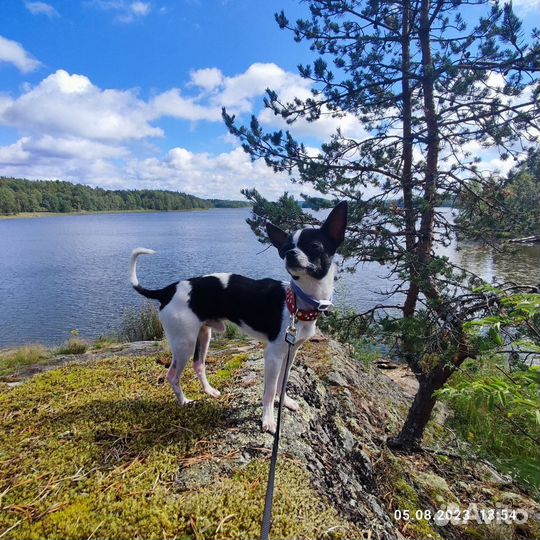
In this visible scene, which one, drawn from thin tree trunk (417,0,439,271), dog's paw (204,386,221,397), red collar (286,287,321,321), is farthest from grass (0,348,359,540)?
thin tree trunk (417,0,439,271)

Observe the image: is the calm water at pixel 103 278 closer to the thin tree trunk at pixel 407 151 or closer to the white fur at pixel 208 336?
the thin tree trunk at pixel 407 151

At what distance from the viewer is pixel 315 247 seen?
3.06m

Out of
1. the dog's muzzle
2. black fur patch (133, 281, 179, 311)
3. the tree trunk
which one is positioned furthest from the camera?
the tree trunk

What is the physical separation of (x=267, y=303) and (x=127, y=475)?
71.0 inches

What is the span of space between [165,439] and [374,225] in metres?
4.13

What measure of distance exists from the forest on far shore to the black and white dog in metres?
128

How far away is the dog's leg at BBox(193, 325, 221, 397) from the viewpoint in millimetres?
3683

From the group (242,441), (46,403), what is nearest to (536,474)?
(242,441)

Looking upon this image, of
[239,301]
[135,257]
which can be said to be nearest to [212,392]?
[239,301]

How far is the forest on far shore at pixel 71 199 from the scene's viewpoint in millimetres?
111875

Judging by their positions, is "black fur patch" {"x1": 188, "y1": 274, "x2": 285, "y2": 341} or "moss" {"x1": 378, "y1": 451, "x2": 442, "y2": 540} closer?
"moss" {"x1": 378, "y1": 451, "x2": 442, "y2": 540}

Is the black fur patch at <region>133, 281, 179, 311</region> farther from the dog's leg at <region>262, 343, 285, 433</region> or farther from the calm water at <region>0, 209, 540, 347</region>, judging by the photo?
the calm water at <region>0, 209, 540, 347</region>

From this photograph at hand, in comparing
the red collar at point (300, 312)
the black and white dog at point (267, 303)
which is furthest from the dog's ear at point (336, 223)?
the red collar at point (300, 312)

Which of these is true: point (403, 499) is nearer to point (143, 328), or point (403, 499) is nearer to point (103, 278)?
point (143, 328)
